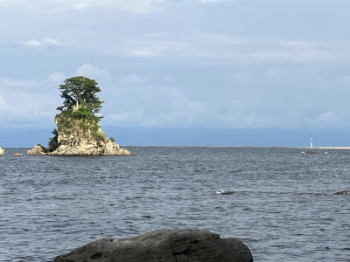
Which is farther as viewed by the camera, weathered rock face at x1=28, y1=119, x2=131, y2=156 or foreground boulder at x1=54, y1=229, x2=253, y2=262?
weathered rock face at x1=28, y1=119, x2=131, y2=156

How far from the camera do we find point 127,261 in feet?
61.1

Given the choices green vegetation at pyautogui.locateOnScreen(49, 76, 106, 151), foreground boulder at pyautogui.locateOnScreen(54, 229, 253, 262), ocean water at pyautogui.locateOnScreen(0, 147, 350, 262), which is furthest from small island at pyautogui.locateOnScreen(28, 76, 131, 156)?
foreground boulder at pyautogui.locateOnScreen(54, 229, 253, 262)

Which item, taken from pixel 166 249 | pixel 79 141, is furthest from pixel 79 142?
pixel 166 249

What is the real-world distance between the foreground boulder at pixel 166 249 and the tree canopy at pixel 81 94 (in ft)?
488

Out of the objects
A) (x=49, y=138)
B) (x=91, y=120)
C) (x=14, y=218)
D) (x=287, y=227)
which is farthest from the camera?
(x=49, y=138)

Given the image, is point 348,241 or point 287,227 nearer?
point 348,241

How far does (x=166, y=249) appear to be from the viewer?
19.3m

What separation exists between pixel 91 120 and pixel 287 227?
134 metres

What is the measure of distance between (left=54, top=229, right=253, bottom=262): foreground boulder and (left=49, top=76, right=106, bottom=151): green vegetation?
141136mm

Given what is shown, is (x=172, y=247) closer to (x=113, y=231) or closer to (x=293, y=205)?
(x=113, y=231)

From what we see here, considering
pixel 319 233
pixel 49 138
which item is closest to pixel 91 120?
pixel 49 138

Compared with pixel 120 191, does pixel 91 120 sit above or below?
above

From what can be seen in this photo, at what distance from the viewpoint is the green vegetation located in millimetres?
159750

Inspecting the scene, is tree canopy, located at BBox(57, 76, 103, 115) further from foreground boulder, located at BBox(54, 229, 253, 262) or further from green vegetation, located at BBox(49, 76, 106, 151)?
foreground boulder, located at BBox(54, 229, 253, 262)
